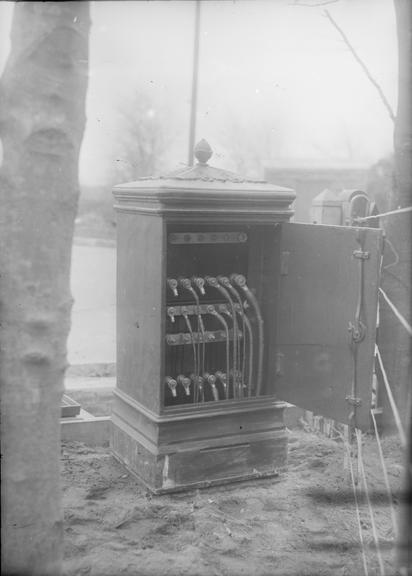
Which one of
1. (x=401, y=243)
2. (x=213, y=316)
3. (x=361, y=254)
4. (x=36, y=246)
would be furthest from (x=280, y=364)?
(x=36, y=246)

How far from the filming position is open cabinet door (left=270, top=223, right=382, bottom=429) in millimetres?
4082

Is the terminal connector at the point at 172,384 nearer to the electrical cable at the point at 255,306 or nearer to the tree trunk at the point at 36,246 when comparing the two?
the electrical cable at the point at 255,306

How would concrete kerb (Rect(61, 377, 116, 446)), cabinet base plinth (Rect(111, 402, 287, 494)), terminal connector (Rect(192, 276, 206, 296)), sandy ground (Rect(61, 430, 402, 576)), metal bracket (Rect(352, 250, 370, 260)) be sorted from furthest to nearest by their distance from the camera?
1. concrete kerb (Rect(61, 377, 116, 446))
2. terminal connector (Rect(192, 276, 206, 296))
3. cabinet base plinth (Rect(111, 402, 287, 494))
4. metal bracket (Rect(352, 250, 370, 260))
5. sandy ground (Rect(61, 430, 402, 576))

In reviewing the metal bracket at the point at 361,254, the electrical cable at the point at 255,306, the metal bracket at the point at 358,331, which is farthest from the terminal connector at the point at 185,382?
the metal bracket at the point at 361,254

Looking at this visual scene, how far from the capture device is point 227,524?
3.99 m

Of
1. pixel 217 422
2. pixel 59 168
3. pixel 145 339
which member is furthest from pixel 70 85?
pixel 217 422

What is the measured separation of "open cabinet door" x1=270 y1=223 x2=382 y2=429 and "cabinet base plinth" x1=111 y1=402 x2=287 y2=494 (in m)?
0.29

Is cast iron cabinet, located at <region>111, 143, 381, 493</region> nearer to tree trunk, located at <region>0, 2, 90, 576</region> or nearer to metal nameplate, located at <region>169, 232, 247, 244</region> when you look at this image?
metal nameplate, located at <region>169, 232, 247, 244</region>

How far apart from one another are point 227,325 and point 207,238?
23.3 inches

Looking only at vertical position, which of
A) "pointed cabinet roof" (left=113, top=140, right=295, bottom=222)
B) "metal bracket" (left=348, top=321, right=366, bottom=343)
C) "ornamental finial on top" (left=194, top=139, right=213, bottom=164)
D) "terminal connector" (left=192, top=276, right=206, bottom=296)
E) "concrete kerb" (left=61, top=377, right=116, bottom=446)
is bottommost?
"concrete kerb" (left=61, top=377, right=116, bottom=446)

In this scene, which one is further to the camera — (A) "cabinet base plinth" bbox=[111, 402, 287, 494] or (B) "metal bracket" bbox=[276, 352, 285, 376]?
(B) "metal bracket" bbox=[276, 352, 285, 376]

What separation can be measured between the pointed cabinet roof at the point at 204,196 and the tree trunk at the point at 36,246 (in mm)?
1604

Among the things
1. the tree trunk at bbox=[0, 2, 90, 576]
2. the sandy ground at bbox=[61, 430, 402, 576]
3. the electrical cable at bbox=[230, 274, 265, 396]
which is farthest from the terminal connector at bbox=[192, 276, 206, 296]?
the tree trunk at bbox=[0, 2, 90, 576]

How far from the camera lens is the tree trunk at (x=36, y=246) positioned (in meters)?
2.49
